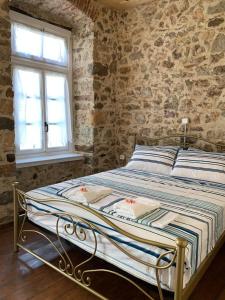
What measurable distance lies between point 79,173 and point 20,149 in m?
1.02

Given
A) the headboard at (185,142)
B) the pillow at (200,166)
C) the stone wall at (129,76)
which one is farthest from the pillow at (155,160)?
the stone wall at (129,76)

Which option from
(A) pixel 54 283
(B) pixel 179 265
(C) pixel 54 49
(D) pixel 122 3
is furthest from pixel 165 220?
(D) pixel 122 3

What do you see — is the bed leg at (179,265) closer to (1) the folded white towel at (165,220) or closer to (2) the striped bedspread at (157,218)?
(2) the striped bedspread at (157,218)

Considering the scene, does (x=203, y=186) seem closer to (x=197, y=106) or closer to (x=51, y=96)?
(x=197, y=106)

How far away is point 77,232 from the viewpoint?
6.41ft

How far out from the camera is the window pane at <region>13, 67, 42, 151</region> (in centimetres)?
340

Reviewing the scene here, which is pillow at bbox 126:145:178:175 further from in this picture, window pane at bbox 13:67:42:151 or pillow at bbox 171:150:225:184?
window pane at bbox 13:67:42:151

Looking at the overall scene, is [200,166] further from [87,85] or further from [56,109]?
[56,109]

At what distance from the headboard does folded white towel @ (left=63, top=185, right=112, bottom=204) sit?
175 centimetres

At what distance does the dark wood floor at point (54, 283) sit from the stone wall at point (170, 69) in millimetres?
1929

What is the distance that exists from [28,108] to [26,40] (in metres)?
0.91

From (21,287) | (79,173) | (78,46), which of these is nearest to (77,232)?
(21,287)

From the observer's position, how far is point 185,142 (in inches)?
143

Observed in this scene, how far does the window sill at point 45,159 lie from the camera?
10.8 feet
